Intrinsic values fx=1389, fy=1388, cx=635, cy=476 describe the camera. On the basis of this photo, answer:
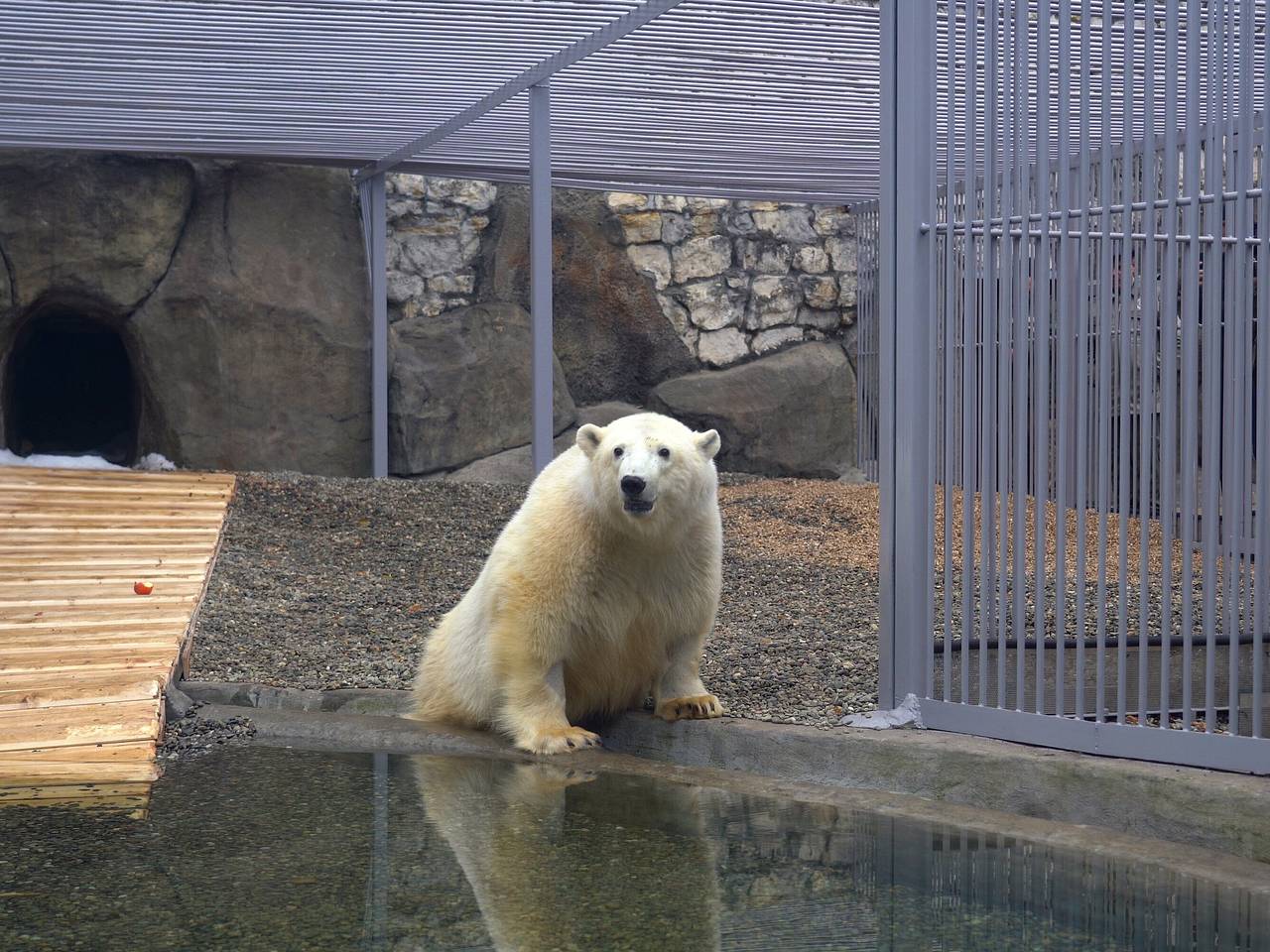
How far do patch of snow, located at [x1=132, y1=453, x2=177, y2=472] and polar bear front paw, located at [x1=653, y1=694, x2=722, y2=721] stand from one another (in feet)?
20.2

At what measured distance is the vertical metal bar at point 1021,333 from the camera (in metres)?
3.57

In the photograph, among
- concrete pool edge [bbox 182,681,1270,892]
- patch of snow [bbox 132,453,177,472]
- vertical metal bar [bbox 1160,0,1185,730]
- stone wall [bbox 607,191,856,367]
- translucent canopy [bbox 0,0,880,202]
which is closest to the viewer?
concrete pool edge [bbox 182,681,1270,892]

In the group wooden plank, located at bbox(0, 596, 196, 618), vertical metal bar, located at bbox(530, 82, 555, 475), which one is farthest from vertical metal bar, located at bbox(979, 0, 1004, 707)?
vertical metal bar, located at bbox(530, 82, 555, 475)

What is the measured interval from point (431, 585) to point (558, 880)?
395 centimetres

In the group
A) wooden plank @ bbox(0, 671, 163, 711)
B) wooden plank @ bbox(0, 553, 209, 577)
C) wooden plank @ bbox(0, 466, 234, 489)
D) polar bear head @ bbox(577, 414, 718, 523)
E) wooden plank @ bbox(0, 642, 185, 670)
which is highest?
polar bear head @ bbox(577, 414, 718, 523)

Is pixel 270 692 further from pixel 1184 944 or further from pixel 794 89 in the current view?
pixel 794 89

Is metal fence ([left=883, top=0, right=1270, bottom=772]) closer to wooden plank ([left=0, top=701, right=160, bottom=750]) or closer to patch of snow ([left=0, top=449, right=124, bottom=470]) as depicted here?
wooden plank ([left=0, top=701, right=160, bottom=750])

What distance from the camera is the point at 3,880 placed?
2.56 metres

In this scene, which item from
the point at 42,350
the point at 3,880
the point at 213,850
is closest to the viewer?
the point at 3,880

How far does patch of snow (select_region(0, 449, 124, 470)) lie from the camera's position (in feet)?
29.9

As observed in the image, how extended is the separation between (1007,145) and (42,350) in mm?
9611

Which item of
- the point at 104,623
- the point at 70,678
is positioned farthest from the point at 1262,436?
the point at 104,623

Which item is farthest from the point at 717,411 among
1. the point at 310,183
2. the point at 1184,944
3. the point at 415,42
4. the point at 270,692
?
the point at 1184,944

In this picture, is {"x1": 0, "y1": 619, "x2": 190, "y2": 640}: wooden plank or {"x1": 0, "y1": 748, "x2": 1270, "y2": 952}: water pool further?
{"x1": 0, "y1": 619, "x2": 190, "y2": 640}: wooden plank
